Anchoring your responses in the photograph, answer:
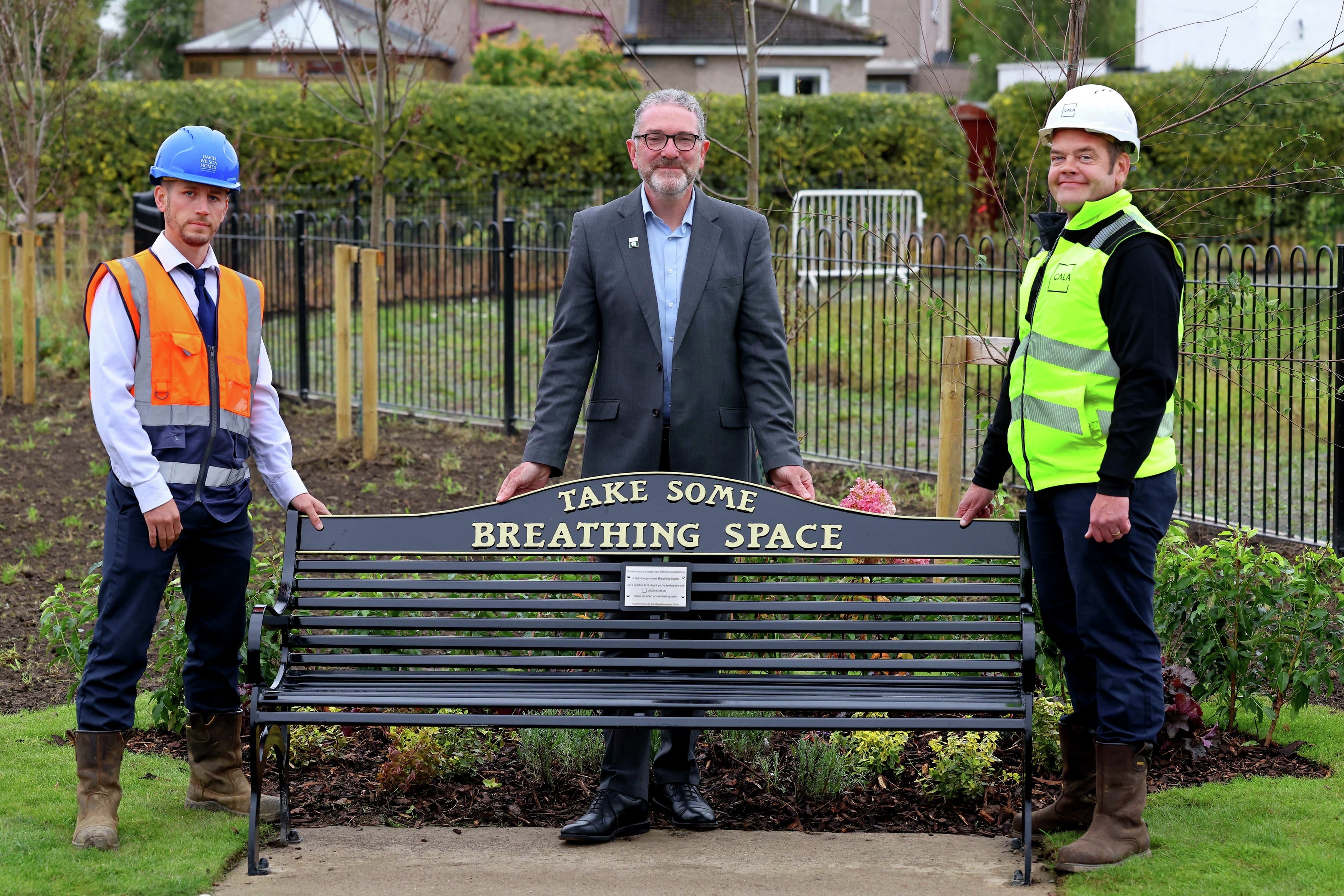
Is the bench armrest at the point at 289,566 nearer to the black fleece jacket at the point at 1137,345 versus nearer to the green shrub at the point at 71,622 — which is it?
the green shrub at the point at 71,622

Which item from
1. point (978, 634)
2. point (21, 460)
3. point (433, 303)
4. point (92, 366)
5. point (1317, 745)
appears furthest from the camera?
point (433, 303)

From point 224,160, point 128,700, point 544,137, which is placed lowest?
point 128,700

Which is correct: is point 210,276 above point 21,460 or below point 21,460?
above

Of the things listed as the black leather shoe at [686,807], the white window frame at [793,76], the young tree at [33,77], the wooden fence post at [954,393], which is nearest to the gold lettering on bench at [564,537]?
the black leather shoe at [686,807]

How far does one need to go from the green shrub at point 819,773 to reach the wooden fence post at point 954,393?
55.4 inches

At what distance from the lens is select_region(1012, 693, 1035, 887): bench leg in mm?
3641

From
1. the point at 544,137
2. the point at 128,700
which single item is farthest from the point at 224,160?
the point at 544,137

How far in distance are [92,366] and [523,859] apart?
5.82 feet

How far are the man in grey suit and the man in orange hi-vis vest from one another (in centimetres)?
81

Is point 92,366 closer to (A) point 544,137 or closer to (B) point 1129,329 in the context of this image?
(B) point 1129,329

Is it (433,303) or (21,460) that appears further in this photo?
(433,303)

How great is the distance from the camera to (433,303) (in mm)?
16000

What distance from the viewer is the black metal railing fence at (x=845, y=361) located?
838cm

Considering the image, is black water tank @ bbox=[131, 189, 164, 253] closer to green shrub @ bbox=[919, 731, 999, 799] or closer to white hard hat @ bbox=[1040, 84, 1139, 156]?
green shrub @ bbox=[919, 731, 999, 799]
